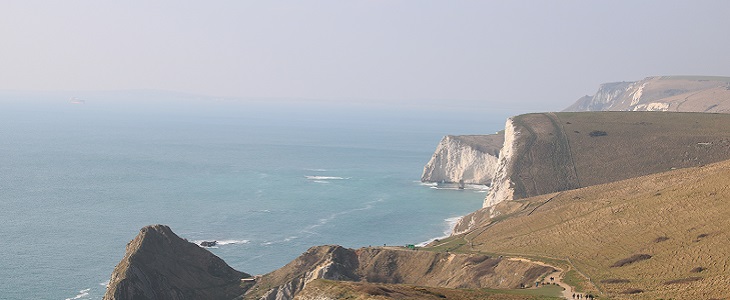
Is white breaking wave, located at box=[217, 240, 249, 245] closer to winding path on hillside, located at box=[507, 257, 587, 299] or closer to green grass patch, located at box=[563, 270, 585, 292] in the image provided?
winding path on hillside, located at box=[507, 257, 587, 299]

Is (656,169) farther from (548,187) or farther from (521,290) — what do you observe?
(521,290)

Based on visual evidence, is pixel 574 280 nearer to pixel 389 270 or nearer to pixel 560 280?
pixel 560 280

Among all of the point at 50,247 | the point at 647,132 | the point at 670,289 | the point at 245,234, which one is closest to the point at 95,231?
the point at 50,247

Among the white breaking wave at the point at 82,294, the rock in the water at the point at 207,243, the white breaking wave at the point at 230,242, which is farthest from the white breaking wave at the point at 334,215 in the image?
the white breaking wave at the point at 82,294

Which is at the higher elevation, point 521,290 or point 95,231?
point 521,290

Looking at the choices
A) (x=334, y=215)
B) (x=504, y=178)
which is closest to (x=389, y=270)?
(x=334, y=215)

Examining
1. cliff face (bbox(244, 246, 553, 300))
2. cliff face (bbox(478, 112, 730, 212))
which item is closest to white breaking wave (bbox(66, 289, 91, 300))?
cliff face (bbox(244, 246, 553, 300))
